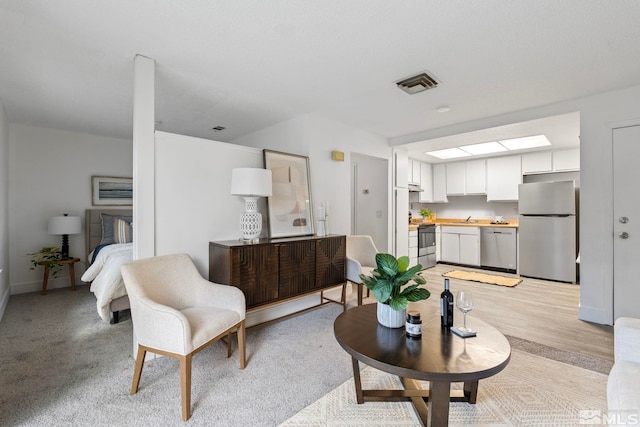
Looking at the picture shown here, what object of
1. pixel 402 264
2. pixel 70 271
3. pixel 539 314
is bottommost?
pixel 539 314

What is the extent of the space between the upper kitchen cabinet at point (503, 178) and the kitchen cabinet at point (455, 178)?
501mm

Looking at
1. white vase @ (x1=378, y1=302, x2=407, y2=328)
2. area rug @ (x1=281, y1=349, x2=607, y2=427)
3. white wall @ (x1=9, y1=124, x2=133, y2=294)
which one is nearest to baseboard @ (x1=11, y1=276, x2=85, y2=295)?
white wall @ (x1=9, y1=124, x2=133, y2=294)

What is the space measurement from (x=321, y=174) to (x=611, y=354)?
10.2 feet

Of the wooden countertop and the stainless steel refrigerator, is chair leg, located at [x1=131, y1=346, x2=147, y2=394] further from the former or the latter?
the stainless steel refrigerator

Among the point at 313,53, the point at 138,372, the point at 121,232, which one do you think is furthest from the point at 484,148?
the point at 121,232

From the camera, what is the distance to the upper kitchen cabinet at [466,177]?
5957mm

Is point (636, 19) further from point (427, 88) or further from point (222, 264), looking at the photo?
point (222, 264)

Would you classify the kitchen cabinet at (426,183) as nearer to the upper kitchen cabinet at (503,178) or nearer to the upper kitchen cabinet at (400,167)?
the upper kitchen cabinet at (503,178)

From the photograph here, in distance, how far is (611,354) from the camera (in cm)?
235

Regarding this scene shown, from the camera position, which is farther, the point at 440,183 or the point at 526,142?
the point at 440,183

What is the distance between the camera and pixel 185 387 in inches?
65.5

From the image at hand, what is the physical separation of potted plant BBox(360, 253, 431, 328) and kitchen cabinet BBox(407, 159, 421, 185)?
447 cm

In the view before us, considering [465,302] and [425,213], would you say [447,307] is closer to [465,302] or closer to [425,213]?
[465,302]

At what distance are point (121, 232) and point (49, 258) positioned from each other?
955mm
